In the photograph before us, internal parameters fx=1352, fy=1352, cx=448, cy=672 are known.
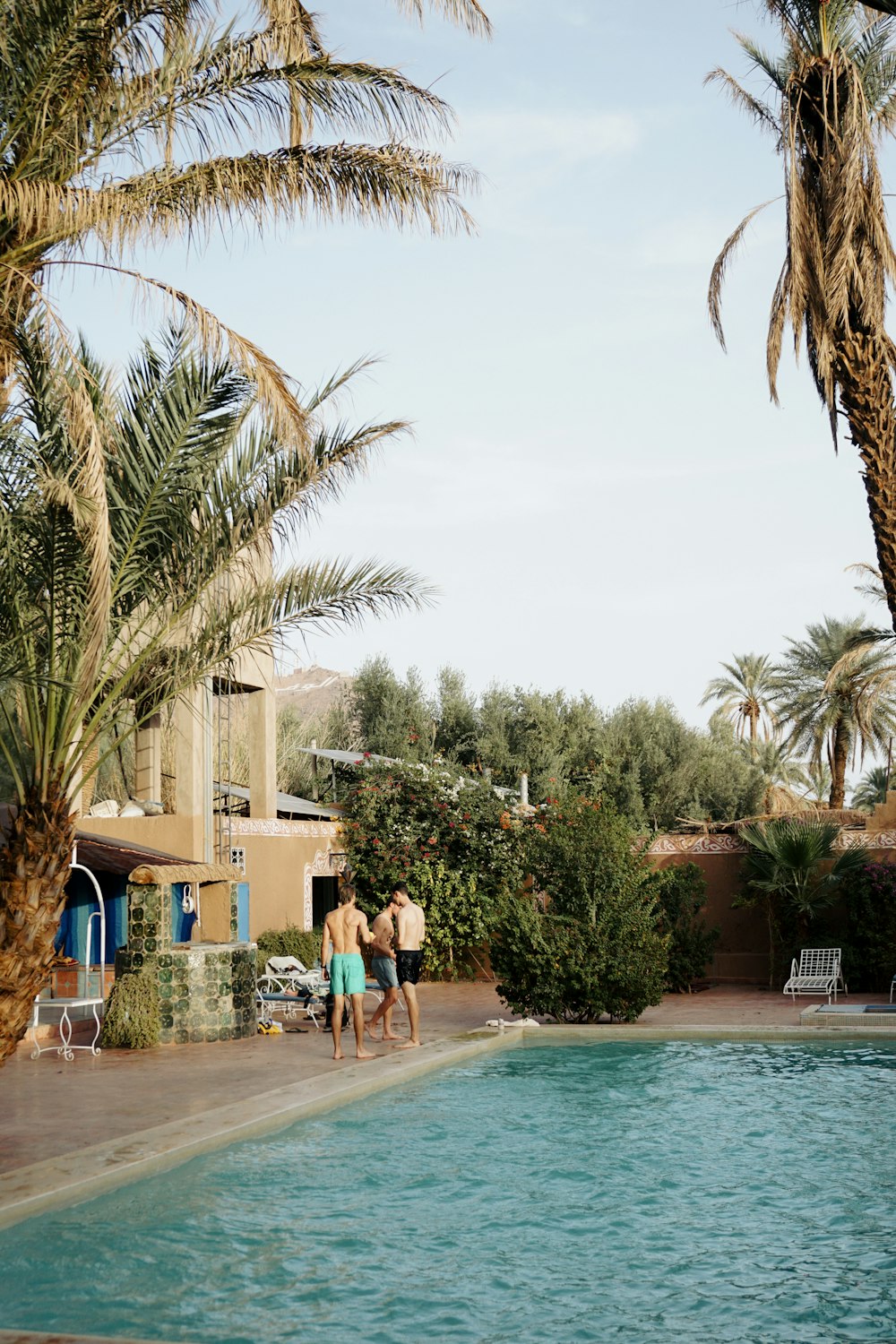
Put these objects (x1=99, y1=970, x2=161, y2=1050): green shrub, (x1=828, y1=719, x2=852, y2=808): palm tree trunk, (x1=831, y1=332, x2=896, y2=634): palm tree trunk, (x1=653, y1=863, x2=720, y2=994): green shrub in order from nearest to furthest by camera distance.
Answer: (x1=99, y1=970, x2=161, y2=1050): green shrub < (x1=831, y1=332, x2=896, y2=634): palm tree trunk < (x1=653, y1=863, x2=720, y2=994): green shrub < (x1=828, y1=719, x2=852, y2=808): palm tree trunk

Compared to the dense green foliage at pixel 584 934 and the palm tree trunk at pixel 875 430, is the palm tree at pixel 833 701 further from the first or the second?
the dense green foliage at pixel 584 934

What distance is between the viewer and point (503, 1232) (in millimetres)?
7992

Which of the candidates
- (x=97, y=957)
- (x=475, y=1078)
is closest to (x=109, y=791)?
(x=97, y=957)

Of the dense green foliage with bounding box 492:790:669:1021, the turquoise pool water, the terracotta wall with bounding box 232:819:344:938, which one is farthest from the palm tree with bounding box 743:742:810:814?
the turquoise pool water

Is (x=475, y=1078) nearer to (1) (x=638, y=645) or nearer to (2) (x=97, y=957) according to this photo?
(2) (x=97, y=957)

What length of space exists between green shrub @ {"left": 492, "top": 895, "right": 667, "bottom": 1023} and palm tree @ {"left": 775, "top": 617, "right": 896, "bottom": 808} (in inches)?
781

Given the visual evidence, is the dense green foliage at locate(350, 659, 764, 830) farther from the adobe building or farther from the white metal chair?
the white metal chair

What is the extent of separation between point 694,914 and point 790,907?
140 cm

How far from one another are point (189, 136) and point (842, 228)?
8.78m

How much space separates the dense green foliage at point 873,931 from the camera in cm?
1875

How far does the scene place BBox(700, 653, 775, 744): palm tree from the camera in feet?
147

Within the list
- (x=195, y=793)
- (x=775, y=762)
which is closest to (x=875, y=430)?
(x=195, y=793)

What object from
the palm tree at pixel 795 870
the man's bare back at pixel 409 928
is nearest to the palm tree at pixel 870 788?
the palm tree at pixel 795 870

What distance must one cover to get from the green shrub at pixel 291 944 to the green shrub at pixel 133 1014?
6.48 metres
